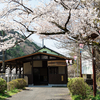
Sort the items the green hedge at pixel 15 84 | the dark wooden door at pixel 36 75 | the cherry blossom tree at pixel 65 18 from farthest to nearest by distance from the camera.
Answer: the dark wooden door at pixel 36 75 < the green hedge at pixel 15 84 < the cherry blossom tree at pixel 65 18

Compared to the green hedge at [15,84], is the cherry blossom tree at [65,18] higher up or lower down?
higher up

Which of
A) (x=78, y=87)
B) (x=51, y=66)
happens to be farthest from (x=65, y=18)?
(x=51, y=66)

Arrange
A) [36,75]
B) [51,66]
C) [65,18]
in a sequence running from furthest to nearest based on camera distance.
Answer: [36,75] < [51,66] < [65,18]

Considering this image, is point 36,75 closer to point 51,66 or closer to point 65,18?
point 51,66

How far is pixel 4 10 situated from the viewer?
1066 cm

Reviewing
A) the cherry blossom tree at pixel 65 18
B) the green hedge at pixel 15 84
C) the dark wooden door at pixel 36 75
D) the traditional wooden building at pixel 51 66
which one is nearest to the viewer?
the cherry blossom tree at pixel 65 18

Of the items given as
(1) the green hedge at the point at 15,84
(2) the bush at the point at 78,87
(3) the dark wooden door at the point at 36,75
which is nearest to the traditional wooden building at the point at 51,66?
(3) the dark wooden door at the point at 36,75

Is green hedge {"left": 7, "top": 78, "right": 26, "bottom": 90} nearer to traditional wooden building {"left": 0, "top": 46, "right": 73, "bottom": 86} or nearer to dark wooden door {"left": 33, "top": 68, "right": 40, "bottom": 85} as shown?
traditional wooden building {"left": 0, "top": 46, "right": 73, "bottom": 86}

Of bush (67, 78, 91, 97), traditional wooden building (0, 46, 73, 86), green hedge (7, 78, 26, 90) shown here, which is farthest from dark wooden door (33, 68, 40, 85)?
bush (67, 78, 91, 97)

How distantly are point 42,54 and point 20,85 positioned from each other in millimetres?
5797

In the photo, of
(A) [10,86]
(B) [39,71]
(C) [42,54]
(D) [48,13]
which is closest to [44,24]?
(D) [48,13]

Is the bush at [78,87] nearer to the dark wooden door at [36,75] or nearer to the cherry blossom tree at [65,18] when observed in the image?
the cherry blossom tree at [65,18]

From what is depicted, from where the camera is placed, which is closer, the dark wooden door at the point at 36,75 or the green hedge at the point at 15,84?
the green hedge at the point at 15,84

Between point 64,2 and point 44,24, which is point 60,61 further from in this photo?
point 64,2
